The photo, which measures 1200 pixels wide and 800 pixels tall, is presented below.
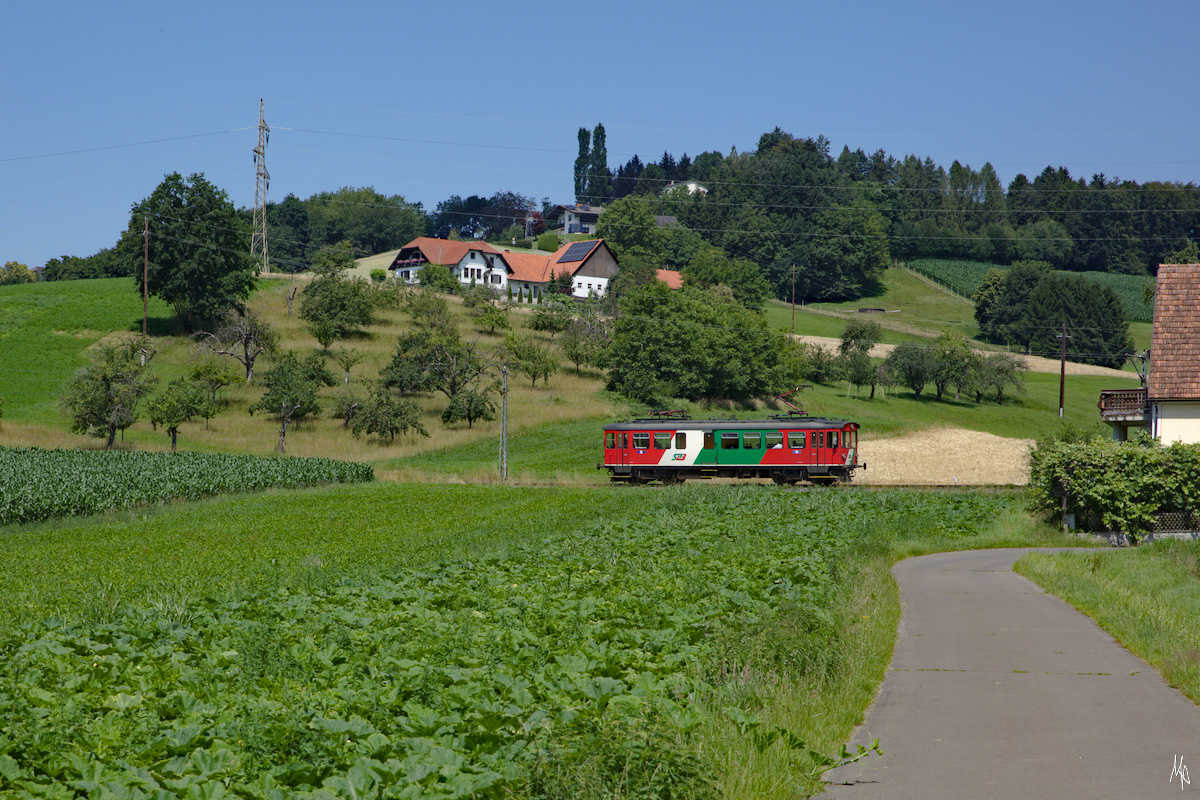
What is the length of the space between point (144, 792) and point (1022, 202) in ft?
671

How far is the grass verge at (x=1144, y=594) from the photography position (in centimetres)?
1172

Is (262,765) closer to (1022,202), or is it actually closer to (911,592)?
(911,592)

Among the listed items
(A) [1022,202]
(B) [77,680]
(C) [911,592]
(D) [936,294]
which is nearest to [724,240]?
(D) [936,294]

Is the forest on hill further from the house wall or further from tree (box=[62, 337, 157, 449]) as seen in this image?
the house wall

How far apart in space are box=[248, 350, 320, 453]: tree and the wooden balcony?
46.3 m

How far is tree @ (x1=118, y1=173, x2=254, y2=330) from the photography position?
253 feet

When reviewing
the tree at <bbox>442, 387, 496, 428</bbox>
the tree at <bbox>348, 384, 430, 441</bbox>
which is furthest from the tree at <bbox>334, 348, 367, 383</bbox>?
the tree at <bbox>442, 387, 496, 428</bbox>

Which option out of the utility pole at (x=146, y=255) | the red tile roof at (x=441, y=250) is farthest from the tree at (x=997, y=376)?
the utility pole at (x=146, y=255)

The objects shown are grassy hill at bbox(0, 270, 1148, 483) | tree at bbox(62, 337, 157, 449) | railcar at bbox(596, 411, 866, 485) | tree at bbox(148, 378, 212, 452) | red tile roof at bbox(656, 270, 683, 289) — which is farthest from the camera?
red tile roof at bbox(656, 270, 683, 289)

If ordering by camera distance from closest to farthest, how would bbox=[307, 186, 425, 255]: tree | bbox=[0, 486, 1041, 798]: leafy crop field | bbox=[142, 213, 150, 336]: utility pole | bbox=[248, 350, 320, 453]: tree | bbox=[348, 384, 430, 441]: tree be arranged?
1. bbox=[0, 486, 1041, 798]: leafy crop field
2. bbox=[348, 384, 430, 441]: tree
3. bbox=[248, 350, 320, 453]: tree
4. bbox=[142, 213, 150, 336]: utility pole
5. bbox=[307, 186, 425, 255]: tree

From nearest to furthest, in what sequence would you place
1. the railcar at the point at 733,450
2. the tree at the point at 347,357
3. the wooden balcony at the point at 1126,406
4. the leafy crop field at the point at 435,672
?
the leafy crop field at the point at 435,672 → the wooden balcony at the point at 1126,406 → the railcar at the point at 733,450 → the tree at the point at 347,357

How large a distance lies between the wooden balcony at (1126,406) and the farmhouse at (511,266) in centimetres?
8417

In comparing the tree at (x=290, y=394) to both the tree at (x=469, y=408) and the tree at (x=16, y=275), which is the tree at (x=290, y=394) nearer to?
the tree at (x=469, y=408)

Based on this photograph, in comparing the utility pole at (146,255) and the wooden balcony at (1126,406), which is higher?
A: the utility pole at (146,255)
